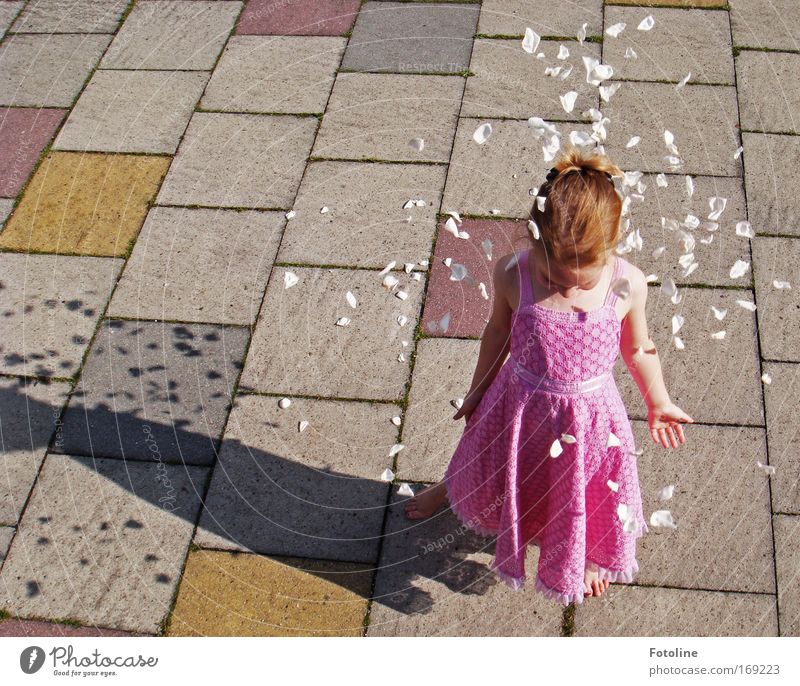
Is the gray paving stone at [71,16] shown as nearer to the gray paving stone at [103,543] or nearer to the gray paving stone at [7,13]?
the gray paving stone at [7,13]

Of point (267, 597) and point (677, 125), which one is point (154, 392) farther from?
point (677, 125)

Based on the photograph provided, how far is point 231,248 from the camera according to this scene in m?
4.68

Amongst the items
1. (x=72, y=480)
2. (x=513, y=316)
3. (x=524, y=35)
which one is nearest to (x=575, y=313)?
(x=513, y=316)

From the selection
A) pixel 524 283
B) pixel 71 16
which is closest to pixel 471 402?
pixel 524 283

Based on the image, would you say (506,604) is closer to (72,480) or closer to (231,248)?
(72,480)

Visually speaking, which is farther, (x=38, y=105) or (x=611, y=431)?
(x=38, y=105)

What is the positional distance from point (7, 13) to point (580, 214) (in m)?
5.41

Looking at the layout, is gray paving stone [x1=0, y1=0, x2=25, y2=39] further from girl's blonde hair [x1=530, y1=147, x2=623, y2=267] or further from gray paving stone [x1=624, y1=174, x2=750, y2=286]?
girl's blonde hair [x1=530, y1=147, x2=623, y2=267]

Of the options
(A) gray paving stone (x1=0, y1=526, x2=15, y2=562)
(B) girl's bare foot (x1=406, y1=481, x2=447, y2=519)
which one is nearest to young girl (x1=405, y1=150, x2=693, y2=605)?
(B) girl's bare foot (x1=406, y1=481, x2=447, y2=519)

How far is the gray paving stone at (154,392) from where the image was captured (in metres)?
3.94

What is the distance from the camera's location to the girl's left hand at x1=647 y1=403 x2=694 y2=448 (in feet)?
10.6

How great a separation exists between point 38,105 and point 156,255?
173cm
